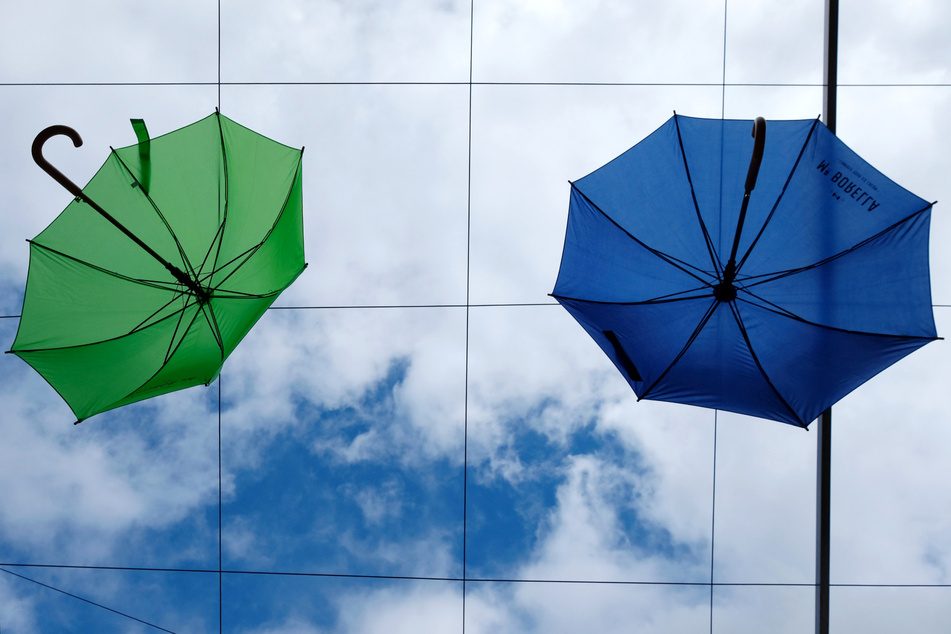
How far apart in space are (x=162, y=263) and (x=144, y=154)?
0.60 metres

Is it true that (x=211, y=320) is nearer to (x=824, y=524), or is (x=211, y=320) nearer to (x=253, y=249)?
(x=253, y=249)

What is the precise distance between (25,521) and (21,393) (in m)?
0.94

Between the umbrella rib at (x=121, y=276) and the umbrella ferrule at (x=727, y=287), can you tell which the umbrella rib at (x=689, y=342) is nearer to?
the umbrella ferrule at (x=727, y=287)

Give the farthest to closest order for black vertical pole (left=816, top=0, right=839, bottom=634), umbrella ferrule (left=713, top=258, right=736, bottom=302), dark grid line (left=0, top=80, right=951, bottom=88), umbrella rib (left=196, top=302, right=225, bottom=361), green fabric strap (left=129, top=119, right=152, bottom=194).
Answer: dark grid line (left=0, top=80, right=951, bottom=88), black vertical pole (left=816, top=0, right=839, bottom=634), umbrella rib (left=196, top=302, right=225, bottom=361), umbrella ferrule (left=713, top=258, right=736, bottom=302), green fabric strap (left=129, top=119, right=152, bottom=194)

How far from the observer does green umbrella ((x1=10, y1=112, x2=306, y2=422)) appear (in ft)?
11.1

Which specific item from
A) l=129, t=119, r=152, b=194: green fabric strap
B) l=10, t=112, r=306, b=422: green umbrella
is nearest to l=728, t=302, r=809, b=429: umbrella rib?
l=10, t=112, r=306, b=422: green umbrella

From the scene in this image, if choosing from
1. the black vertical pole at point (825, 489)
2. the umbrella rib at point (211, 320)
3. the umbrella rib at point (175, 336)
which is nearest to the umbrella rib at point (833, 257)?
the black vertical pole at point (825, 489)

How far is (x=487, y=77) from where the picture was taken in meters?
4.53

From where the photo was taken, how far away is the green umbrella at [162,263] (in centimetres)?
340

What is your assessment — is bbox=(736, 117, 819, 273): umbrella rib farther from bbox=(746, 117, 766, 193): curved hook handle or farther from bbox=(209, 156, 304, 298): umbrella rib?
bbox=(209, 156, 304, 298): umbrella rib

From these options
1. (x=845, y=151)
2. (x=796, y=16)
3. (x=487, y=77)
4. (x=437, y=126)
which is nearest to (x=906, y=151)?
(x=796, y=16)

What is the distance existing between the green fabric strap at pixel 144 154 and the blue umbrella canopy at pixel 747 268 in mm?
2283

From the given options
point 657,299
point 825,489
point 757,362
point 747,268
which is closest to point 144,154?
point 657,299

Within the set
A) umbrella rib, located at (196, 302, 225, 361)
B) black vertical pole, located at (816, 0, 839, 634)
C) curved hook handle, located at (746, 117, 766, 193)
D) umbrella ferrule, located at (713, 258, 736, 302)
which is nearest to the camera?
curved hook handle, located at (746, 117, 766, 193)
